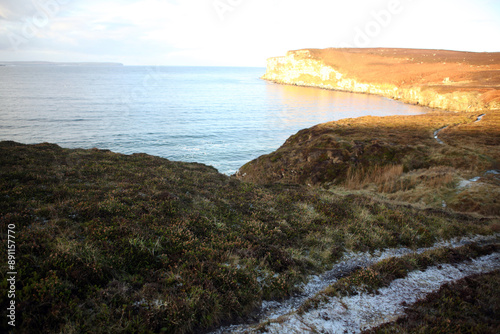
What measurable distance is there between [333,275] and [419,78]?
15788 cm

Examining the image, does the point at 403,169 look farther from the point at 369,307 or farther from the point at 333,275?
the point at 369,307

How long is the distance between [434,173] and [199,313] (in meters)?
22.6

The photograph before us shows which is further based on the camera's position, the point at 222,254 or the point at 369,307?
the point at 222,254

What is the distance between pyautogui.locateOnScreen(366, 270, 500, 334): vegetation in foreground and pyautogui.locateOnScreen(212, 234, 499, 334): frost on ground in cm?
82

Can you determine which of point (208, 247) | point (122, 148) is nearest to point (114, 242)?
point (208, 247)

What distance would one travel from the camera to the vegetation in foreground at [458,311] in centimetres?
536

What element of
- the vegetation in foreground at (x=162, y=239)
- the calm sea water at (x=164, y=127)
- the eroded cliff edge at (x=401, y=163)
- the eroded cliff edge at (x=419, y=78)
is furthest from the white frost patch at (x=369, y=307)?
the eroded cliff edge at (x=419, y=78)

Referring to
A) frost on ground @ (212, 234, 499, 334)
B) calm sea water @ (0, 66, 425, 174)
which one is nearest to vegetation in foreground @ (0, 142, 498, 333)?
frost on ground @ (212, 234, 499, 334)

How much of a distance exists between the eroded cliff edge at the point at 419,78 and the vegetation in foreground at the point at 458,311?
83636 mm

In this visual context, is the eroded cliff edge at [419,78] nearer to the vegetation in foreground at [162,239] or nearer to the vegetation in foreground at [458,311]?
the vegetation in foreground at [162,239]

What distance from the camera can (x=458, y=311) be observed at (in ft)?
19.9

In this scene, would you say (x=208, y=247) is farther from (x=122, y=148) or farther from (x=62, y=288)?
(x=122, y=148)

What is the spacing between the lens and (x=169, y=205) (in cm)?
1036

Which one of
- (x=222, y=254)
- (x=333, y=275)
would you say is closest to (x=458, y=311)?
(x=333, y=275)
